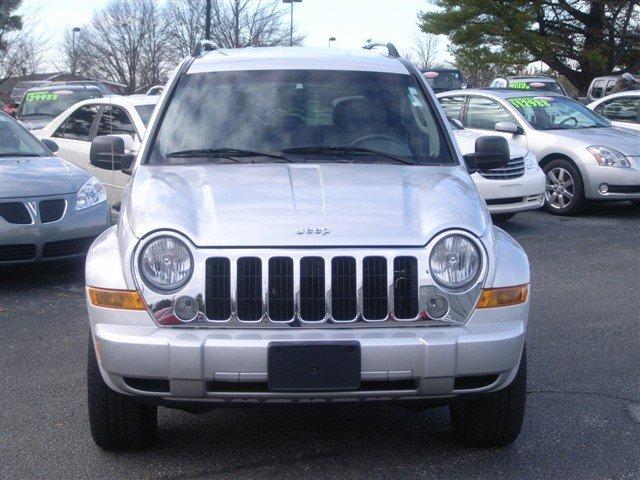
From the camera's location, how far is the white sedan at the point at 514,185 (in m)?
10.5

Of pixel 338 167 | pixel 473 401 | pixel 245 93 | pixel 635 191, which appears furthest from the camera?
pixel 635 191

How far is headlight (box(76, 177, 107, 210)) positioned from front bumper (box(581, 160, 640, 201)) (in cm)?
615

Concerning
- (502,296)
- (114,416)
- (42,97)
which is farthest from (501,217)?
(42,97)

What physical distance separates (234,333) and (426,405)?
814 millimetres

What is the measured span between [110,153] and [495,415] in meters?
2.58

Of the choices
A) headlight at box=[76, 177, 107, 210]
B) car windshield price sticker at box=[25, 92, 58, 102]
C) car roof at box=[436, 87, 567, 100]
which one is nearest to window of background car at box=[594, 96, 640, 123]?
car roof at box=[436, 87, 567, 100]

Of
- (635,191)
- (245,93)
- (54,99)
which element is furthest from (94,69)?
(245,93)

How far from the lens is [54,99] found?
1806cm

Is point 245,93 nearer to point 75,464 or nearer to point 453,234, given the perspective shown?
point 453,234

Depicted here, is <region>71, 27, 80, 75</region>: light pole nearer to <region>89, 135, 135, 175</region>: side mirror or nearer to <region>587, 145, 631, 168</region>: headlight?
<region>587, 145, 631, 168</region>: headlight

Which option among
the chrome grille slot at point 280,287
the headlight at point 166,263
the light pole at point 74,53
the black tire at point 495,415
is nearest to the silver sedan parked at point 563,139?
the black tire at point 495,415

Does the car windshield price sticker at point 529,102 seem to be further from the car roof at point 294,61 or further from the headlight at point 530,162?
the car roof at point 294,61

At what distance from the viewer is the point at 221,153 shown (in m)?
4.61

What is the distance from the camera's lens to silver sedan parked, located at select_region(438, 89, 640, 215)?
1152cm
